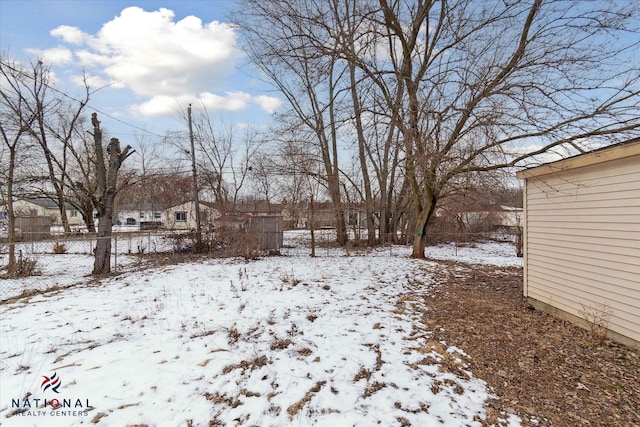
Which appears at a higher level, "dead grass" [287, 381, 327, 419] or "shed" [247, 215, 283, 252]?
"shed" [247, 215, 283, 252]

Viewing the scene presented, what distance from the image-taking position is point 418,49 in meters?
8.95

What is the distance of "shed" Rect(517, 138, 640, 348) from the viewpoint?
3422 mm

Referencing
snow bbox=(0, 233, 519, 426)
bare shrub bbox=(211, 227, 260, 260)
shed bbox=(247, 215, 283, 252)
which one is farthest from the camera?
shed bbox=(247, 215, 283, 252)

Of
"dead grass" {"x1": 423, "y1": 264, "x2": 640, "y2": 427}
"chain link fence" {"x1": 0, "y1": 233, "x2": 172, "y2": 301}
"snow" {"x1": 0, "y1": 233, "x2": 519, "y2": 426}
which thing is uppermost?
"chain link fence" {"x1": 0, "y1": 233, "x2": 172, "y2": 301}

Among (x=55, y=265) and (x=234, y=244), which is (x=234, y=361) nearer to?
(x=234, y=244)

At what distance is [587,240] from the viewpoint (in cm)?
401

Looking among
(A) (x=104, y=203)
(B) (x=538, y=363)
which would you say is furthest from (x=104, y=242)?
(B) (x=538, y=363)

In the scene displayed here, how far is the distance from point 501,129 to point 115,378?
7.37 m

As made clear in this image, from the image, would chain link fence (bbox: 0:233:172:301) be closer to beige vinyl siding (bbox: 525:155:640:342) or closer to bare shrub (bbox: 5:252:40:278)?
bare shrub (bbox: 5:252:40:278)

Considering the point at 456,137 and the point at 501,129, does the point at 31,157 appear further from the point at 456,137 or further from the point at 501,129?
the point at 501,129

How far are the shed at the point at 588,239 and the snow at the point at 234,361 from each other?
191 centimetres

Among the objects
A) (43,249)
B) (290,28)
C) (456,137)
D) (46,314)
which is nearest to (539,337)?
(456,137)

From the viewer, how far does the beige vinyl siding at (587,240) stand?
3428mm

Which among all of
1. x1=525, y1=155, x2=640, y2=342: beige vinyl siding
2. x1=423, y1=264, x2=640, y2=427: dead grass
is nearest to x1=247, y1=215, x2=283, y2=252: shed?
x1=423, y1=264, x2=640, y2=427: dead grass
